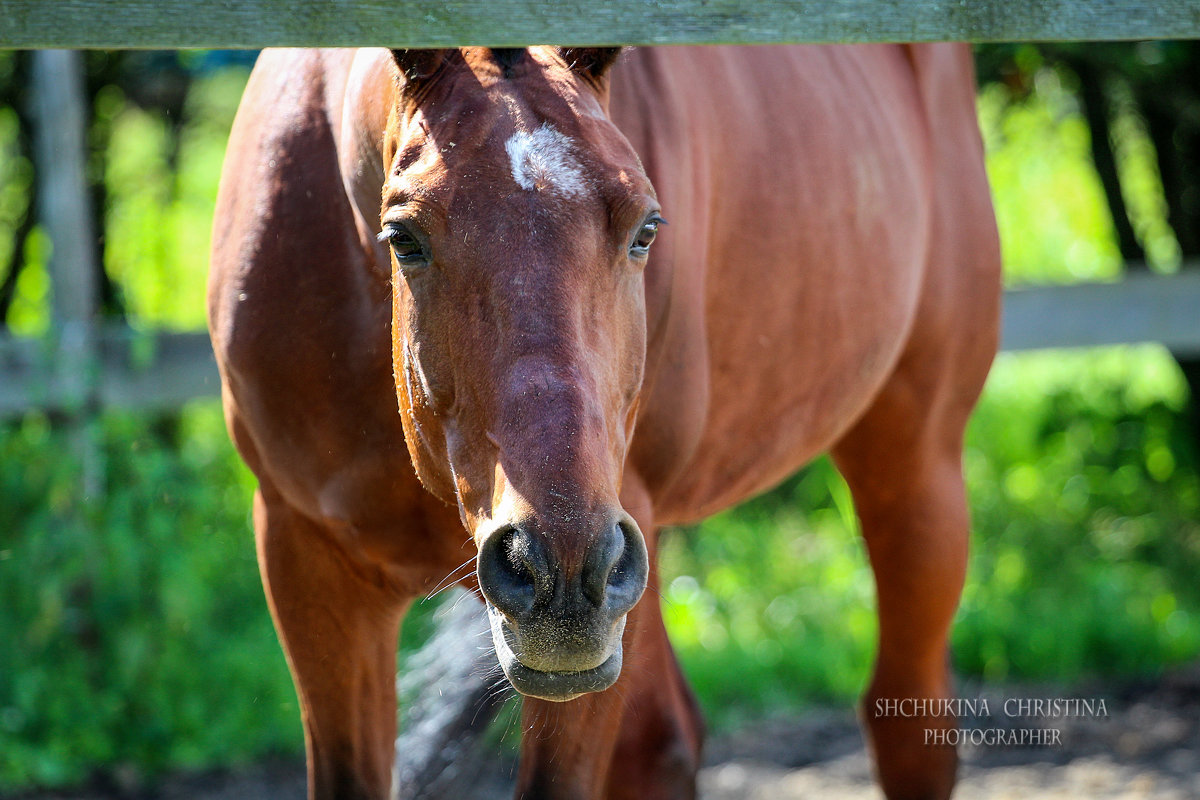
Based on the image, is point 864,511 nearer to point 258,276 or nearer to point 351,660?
point 351,660

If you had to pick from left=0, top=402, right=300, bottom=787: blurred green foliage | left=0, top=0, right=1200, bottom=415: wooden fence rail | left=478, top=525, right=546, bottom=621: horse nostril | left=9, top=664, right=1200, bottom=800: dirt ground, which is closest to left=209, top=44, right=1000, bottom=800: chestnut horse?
left=478, top=525, right=546, bottom=621: horse nostril

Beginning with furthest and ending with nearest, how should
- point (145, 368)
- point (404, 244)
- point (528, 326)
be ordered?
point (145, 368)
point (404, 244)
point (528, 326)

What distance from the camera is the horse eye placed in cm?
176

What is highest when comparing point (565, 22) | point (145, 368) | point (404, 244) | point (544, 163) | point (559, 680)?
point (565, 22)

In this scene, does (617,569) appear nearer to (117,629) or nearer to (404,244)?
(404,244)

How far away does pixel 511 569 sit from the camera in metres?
1.54

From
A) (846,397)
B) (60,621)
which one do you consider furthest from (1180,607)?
(60,621)

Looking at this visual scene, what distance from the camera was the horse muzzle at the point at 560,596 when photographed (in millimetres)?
1513

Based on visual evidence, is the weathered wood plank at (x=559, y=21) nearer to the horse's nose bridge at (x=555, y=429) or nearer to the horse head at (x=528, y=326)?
the horse head at (x=528, y=326)

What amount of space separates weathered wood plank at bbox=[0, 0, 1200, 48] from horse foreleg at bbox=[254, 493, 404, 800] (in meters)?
1.10

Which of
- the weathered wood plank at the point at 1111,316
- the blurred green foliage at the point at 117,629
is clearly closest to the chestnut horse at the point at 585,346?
the weathered wood plank at the point at 1111,316

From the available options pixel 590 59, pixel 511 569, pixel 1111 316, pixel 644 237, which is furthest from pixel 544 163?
pixel 1111 316

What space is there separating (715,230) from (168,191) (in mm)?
3917

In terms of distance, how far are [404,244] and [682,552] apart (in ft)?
14.1
